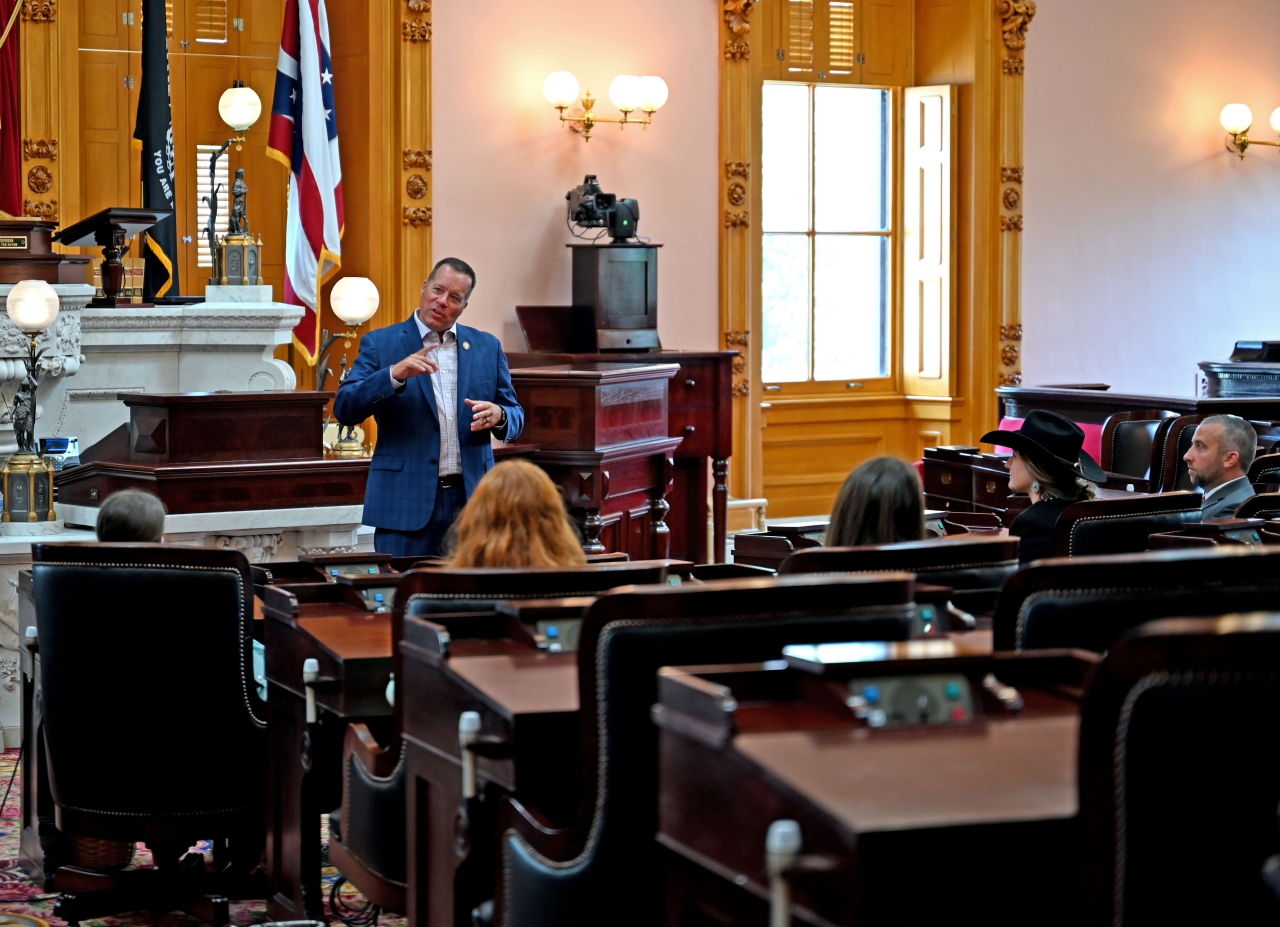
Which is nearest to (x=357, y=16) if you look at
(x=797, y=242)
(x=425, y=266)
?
(x=425, y=266)

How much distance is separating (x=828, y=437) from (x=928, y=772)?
10.4m

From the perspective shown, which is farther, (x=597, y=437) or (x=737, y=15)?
(x=737, y=15)

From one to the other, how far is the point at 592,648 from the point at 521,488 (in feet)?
2.93

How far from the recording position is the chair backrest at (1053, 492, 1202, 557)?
430cm

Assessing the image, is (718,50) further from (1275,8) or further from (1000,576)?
(1000,576)

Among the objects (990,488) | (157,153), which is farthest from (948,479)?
(157,153)

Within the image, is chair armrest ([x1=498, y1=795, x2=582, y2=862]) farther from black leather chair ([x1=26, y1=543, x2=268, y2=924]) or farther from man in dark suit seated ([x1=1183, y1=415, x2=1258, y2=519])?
man in dark suit seated ([x1=1183, y1=415, x2=1258, y2=519])

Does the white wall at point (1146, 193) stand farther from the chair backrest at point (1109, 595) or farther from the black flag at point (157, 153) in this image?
the chair backrest at point (1109, 595)

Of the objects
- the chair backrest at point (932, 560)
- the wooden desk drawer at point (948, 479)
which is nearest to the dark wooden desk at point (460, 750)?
the chair backrest at point (932, 560)

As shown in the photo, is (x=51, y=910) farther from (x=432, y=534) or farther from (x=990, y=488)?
(x=990, y=488)

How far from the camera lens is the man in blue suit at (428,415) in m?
4.87

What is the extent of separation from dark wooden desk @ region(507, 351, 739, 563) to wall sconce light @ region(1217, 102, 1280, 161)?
5.75m

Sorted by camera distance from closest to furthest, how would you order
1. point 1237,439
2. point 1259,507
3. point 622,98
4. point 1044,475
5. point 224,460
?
1. point 1044,475
2. point 1259,507
3. point 1237,439
4. point 224,460
5. point 622,98

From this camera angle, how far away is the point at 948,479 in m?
8.92
